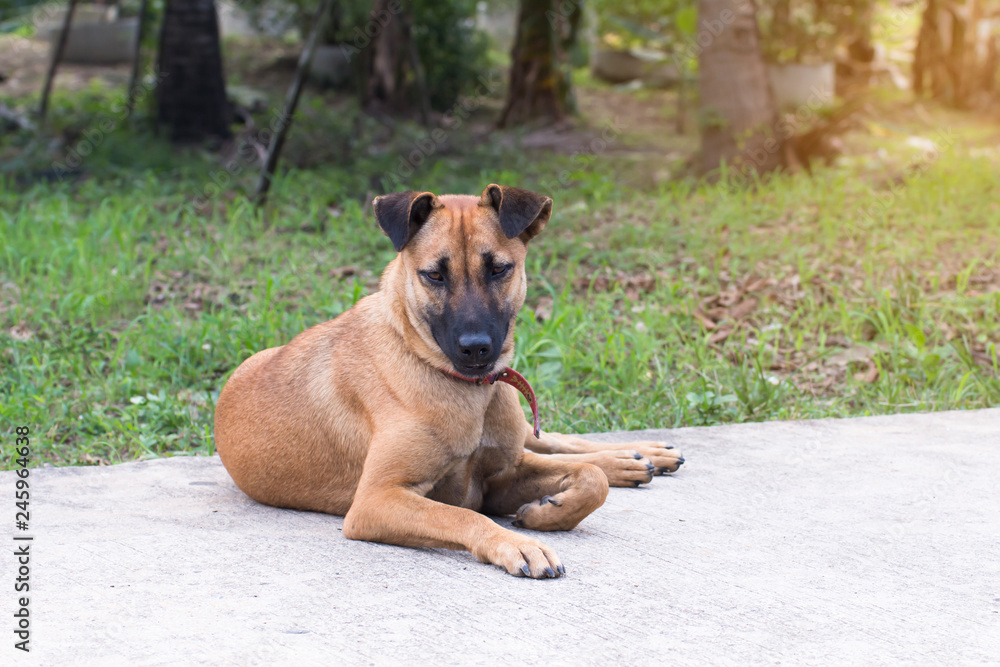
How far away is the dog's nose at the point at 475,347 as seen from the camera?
2881 mm

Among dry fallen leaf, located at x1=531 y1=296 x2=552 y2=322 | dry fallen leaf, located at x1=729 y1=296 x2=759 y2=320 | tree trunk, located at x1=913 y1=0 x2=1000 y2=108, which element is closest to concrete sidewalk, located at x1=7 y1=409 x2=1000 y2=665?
dry fallen leaf, located at x1=729 y1=296 x2=759 y2=320

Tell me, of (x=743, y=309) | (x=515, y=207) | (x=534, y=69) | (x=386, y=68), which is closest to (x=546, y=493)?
(x=515, y=207)

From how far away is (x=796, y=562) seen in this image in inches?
110

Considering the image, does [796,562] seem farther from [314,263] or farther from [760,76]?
[760,76]

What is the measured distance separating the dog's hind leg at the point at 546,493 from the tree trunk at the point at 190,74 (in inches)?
322

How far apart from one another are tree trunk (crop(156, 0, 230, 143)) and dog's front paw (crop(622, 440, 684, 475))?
26.3 feet

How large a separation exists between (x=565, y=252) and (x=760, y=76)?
320 centimetres

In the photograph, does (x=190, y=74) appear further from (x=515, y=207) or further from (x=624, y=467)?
(x=624, y=467)

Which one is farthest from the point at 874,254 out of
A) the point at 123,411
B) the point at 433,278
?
the point at 123,411

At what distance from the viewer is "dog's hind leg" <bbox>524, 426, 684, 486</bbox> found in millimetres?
3549

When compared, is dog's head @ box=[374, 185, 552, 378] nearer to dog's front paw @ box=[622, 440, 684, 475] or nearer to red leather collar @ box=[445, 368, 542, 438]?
red leather collar @ box=[445, 368, 542, 438]

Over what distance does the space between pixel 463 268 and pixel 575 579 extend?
1.09 m

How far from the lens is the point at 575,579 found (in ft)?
8.51

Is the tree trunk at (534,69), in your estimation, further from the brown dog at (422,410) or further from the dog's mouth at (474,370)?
the dog's mouth at (474,370)
